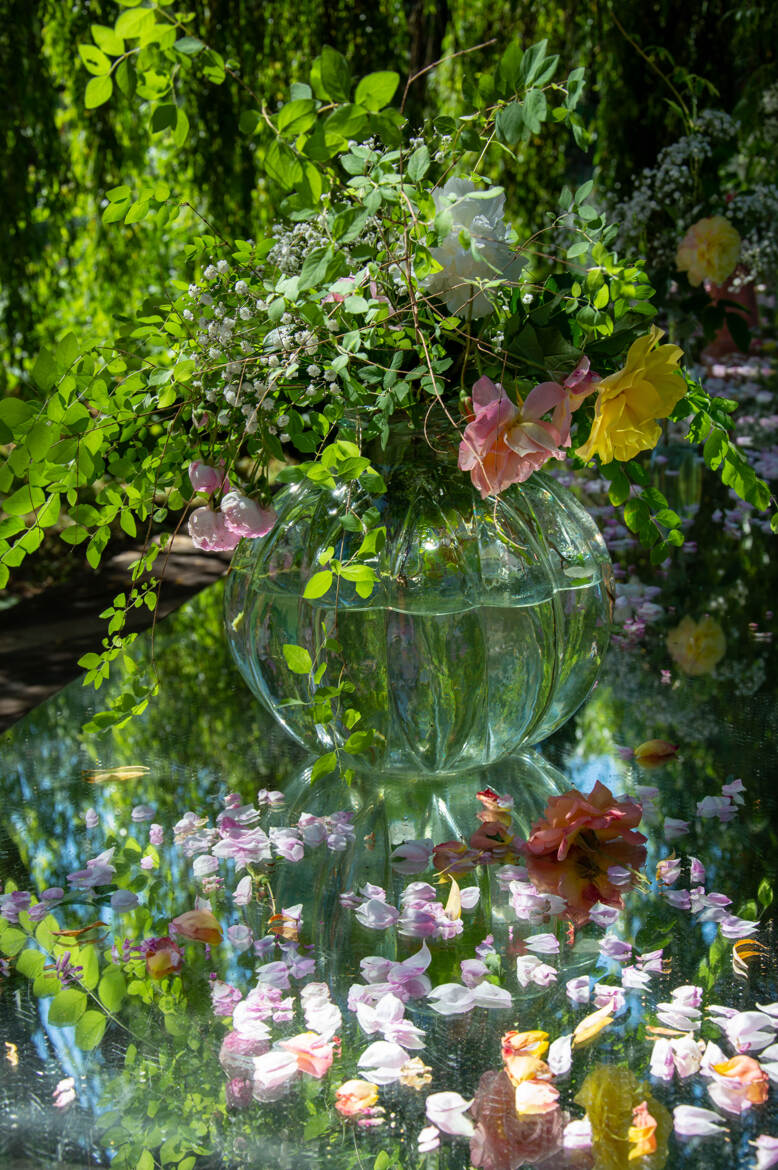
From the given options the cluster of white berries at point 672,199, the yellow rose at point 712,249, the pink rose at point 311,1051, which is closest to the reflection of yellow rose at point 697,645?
the pink rose at point 311,1051

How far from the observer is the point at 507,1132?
0.48 meters

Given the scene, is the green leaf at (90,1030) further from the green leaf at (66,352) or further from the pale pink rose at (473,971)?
the green leaf at (66,352)

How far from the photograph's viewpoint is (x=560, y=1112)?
0.49 metres

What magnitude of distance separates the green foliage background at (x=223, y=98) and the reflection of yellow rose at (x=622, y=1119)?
112 inches

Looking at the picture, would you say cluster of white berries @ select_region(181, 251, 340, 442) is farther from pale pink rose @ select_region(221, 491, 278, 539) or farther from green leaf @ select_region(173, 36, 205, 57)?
green leaf @ select_region(173, 36, 205, 57)

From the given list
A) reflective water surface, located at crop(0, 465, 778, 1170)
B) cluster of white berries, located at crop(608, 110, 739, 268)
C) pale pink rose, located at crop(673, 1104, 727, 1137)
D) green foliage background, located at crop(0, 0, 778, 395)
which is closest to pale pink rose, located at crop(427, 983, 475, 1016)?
reflective water surface, located at crop(0, 465, 778, 1170)

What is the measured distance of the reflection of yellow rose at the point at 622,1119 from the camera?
1.52 ft

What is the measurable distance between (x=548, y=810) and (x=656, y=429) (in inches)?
9.2

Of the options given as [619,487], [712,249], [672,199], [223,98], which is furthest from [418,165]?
[223,98]

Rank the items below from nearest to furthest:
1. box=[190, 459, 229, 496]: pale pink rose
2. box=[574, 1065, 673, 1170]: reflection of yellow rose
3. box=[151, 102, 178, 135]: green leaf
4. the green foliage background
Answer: box=[574, 1065, 673, 1170]: reflection of yellow rose < box=[151, 102, 178, 135]: green leaf < box=[190, 459, 229, 496]: pale pink rose < the green foliage background

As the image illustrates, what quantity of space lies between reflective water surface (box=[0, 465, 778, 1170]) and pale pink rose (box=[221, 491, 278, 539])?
0.61 feet

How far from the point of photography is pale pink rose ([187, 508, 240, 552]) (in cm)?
77

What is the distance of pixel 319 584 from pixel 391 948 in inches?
7.4

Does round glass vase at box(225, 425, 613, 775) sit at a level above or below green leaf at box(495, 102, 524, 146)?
below
